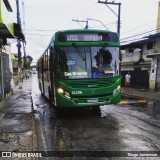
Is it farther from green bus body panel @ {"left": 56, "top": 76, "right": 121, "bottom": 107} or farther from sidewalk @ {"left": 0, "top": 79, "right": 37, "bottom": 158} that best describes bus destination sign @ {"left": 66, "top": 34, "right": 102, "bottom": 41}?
sidewalk @ {"left": 0, "top": 79, "right": 37, "bottom": 158}

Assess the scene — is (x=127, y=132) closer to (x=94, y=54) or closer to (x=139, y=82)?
(x=94, y=54)

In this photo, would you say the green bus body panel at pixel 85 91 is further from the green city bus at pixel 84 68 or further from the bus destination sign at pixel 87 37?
the bus destination sign at pixel 87 37

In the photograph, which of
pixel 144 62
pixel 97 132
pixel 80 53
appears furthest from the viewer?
pixel 144 62

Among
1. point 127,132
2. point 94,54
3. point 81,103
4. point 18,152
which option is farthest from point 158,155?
point 94,54

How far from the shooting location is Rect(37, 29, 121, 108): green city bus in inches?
326

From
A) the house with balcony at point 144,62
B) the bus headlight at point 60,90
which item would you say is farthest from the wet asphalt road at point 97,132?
the house with balcony at point 144,62

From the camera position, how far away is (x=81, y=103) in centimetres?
837

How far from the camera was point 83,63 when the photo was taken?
8352 millimetres

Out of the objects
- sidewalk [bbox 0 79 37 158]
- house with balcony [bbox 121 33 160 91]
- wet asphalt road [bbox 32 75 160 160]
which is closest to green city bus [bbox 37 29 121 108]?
wet asphalt road [bbox 32 75 160 160]

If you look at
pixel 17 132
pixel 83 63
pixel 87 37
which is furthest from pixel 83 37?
pixel 17 132

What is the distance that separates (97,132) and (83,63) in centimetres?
281

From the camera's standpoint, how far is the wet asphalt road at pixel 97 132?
5617 mm

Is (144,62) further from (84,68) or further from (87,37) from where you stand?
(84,68)

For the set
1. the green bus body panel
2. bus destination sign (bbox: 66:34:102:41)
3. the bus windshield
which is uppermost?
bus destination sign (bbox: 66:34:102:41)
